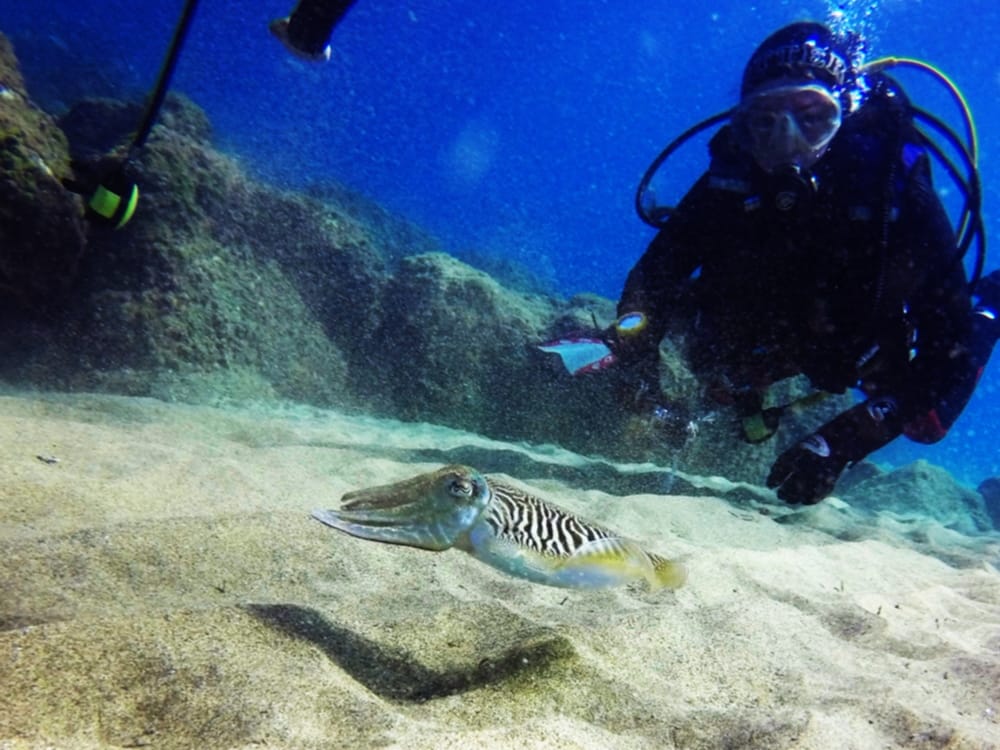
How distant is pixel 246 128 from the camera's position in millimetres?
23469

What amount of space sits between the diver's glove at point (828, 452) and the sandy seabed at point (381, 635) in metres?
0.57

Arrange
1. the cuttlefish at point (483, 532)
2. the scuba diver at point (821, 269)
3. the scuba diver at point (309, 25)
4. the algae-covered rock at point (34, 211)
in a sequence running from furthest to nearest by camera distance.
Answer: the algae-covered rock at point (34, 211) < the scuba diver at point (821, 269) < the scuba diver at point (309, 25) < the cuttlefish at point (483, 532)

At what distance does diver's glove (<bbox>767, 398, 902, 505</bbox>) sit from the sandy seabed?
567mm

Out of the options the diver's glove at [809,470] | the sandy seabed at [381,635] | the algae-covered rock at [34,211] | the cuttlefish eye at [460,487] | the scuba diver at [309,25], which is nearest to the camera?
the sandy seabed at [381,635]

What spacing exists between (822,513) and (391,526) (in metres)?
6.83

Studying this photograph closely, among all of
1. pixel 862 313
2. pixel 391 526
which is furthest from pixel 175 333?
pixel 862 313

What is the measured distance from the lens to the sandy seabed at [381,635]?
190 cm

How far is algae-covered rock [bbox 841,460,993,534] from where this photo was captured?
11477mm

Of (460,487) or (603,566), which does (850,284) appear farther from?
(460,487)

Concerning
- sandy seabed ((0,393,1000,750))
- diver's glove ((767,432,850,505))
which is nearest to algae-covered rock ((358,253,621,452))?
diver's glove ((767,432,850,505))

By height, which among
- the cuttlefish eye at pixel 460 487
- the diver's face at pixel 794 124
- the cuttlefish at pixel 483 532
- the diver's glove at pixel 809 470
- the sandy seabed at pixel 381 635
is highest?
the diver's face at pixel 794 124

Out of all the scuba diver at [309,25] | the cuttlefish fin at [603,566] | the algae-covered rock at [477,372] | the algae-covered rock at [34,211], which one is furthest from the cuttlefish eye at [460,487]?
the algae-covered rock at [34,211]

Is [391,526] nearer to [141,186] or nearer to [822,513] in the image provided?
[822,513]

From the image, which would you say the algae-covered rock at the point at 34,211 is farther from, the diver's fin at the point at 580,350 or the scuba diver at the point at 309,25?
the diver's fin at the point at 580,350
